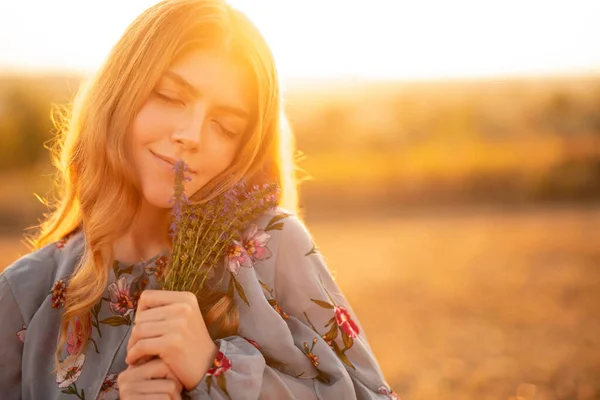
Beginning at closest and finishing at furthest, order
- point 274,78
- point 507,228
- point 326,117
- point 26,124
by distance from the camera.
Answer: point 274,78, point 507,228, point 26,124, point 326,117

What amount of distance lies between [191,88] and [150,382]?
0.87 metres

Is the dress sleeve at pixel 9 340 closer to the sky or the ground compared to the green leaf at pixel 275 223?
closer to the ground

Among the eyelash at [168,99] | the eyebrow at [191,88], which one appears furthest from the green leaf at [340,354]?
the eyelash at [168,99]

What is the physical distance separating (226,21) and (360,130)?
11.9 m

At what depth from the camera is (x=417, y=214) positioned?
12.4 m

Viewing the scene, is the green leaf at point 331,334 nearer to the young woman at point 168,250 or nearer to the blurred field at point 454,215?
the young woman at point 168,250

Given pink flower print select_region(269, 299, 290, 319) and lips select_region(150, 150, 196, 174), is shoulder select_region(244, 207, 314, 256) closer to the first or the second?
pink flower print select_region(269, 299, 290, 319)

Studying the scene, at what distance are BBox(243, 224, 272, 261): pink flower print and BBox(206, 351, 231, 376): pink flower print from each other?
401 millimetres

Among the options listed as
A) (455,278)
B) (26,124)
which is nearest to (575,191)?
(455,278)

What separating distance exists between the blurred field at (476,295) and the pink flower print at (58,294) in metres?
3.06

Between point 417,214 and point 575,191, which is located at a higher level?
point 575,191

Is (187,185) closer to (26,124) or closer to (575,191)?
(26,124)

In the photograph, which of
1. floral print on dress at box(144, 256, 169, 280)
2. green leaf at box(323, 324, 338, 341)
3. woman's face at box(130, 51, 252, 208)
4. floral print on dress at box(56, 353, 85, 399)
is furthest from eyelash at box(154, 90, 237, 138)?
floral print on dress at box(56, 353, 85, 399)

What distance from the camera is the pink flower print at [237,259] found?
1.96 metres
